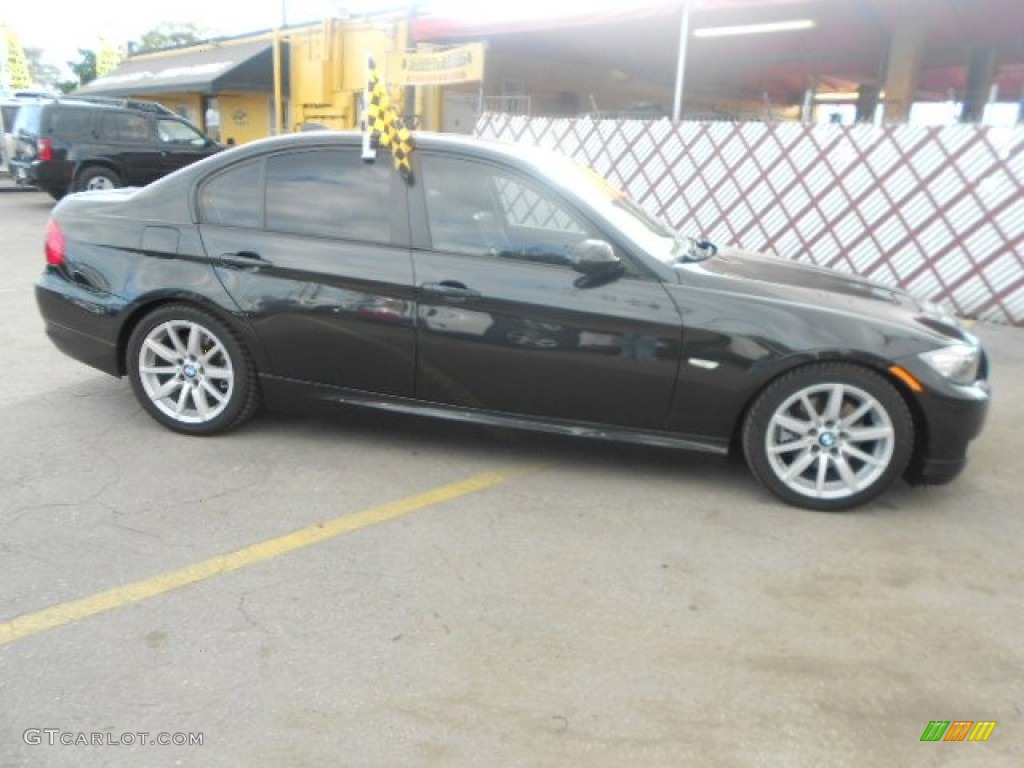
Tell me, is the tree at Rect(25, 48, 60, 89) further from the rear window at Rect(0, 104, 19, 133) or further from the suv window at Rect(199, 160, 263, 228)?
the suv window at Rect(199, 160, 263, 228)

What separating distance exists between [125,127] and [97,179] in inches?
44.2

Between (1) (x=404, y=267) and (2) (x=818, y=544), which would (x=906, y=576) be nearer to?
(2) (x=818, y=544)

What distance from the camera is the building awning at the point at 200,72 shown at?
1953 centimetres

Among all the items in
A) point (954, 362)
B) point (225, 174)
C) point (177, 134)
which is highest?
point (177, 134)

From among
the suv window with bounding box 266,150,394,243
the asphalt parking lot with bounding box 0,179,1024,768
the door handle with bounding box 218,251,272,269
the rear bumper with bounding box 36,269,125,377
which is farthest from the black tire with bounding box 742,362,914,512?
the rear bumper with bounding box 36,269,125,377

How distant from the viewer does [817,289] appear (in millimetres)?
3758

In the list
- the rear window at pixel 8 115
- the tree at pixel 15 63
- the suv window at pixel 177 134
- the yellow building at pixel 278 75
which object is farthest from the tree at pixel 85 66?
the suv window at pixel 177 134

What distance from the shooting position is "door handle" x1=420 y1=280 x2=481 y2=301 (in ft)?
12.1

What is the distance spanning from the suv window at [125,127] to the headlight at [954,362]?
1409cm

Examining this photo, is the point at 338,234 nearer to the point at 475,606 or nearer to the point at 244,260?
the point at 244,260

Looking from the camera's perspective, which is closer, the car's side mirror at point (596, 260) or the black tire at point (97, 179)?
the car's side mirror at point (596, 260)

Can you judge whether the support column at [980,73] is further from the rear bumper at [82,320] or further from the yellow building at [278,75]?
the rear bumper at [82,320]

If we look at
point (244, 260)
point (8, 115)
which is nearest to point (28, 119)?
point (8, 115)

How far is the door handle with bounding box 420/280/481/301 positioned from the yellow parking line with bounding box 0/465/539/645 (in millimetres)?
838
